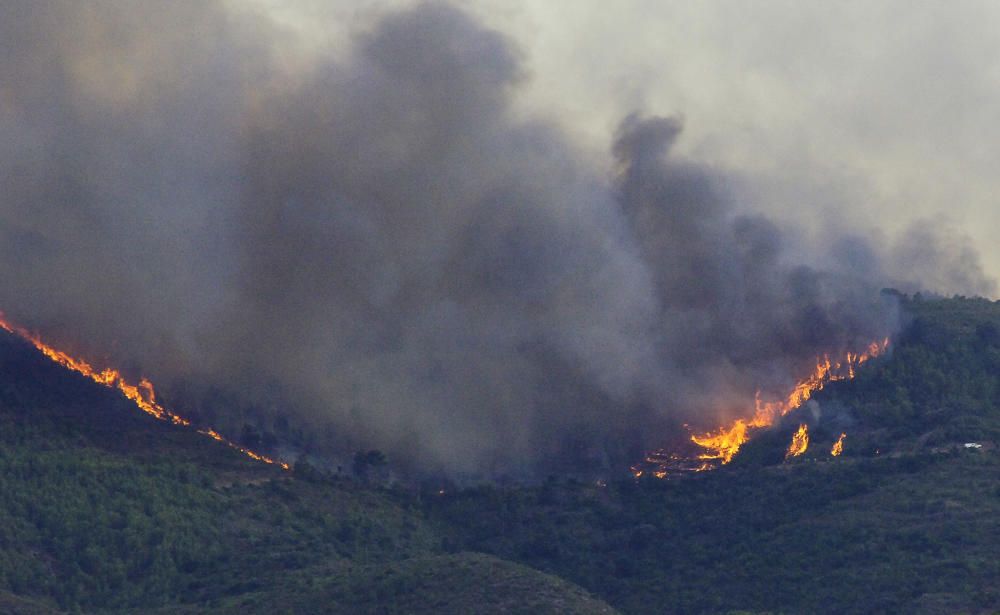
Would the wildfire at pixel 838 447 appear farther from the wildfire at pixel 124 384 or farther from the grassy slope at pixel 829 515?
the wildfire at pixel 124 384

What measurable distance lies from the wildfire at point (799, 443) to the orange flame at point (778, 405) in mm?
3382

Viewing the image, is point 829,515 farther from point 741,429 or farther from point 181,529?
point 181,529

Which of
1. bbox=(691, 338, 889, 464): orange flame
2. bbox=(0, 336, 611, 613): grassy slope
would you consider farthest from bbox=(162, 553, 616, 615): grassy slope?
bbox=(691, 338, 889, 464): orange flame

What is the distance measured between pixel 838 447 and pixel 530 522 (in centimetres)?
1862

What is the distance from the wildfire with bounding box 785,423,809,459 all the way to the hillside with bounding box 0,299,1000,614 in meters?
0.65

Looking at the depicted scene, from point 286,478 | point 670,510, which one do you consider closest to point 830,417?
point 670,510

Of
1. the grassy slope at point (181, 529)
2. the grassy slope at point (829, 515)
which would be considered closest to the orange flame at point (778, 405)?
the grassy slope at point (829, 515)

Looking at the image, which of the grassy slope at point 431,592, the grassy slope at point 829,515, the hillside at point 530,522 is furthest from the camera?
the grassy slope at point 829,515

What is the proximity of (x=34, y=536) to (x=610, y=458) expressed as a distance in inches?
1573

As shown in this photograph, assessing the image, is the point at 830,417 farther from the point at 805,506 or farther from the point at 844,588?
the point at 844,588

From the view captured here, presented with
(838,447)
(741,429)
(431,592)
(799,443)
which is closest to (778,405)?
(741,429)

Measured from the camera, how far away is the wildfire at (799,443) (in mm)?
129625

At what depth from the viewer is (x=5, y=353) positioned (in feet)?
427

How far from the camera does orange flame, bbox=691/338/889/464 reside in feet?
443
